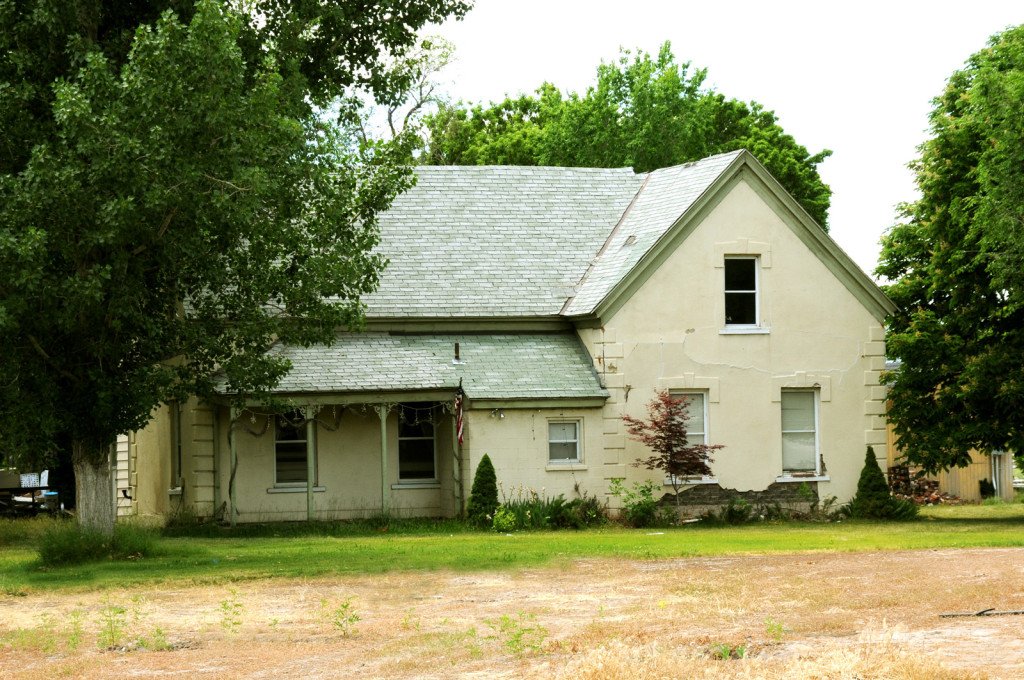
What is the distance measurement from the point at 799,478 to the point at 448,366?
756 centimetres

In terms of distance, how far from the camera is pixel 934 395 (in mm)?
27906

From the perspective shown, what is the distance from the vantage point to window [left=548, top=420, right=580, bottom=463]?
82.1ft

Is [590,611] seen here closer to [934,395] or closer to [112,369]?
[112,369]

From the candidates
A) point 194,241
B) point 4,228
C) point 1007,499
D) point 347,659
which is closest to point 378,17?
point 194,241

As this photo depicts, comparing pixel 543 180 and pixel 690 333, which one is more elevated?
pixel 543 180

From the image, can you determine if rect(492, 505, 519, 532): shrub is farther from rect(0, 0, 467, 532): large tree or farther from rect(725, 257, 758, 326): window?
rect(725, 257, 758, 326): window

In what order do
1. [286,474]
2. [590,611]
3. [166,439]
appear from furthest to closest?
[166,439] < [286,474] < [590,611]

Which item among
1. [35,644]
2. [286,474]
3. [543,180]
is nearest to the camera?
[35,644]

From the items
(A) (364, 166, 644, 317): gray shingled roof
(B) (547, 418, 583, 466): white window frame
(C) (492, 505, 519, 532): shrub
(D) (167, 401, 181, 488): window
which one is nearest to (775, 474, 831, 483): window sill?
(B) (547, 418, 583, 466): white window frame

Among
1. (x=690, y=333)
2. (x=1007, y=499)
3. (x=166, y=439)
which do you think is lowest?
(x=1007, y=499)

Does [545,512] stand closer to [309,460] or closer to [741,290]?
[309,460]

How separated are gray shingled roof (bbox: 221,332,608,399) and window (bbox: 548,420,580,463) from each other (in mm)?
812

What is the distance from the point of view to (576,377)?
25188 millimetres

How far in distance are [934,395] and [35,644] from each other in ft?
70.8
